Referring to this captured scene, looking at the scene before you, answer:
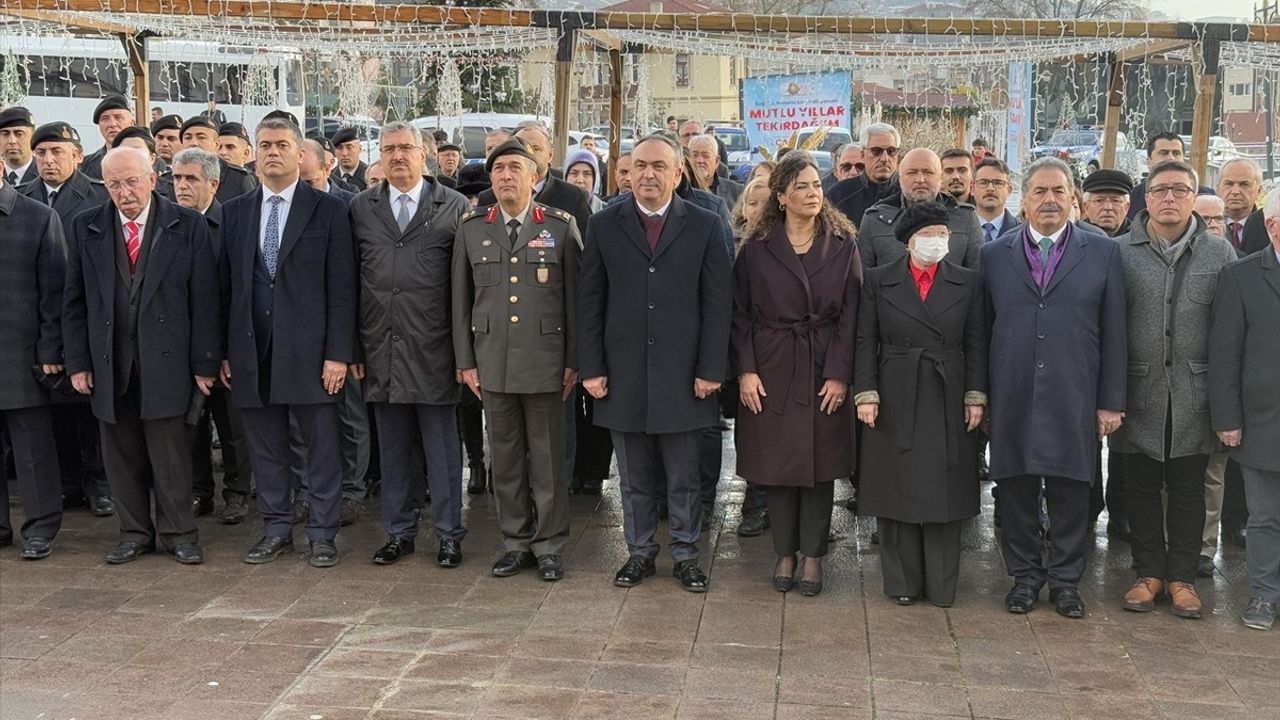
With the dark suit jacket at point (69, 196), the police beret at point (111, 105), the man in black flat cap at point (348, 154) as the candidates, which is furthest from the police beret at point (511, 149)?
the man in black flat cap at point (348, 154)

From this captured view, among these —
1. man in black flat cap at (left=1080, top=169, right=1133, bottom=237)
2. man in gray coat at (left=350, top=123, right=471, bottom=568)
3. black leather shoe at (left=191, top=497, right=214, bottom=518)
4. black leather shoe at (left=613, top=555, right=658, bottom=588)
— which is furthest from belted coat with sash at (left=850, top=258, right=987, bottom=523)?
black leather shoe at (left=191, top=497, right=214, bottom=518)

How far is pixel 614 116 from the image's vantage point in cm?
1037

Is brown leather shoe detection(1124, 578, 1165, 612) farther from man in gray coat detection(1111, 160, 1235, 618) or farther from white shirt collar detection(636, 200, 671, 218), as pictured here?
white shirt collar detection(636, 200, 671, 218)

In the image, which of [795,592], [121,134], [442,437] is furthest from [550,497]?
[121,134]

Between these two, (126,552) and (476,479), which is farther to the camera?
(476,479)

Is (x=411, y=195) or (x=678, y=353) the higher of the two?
(x=411, y=195)

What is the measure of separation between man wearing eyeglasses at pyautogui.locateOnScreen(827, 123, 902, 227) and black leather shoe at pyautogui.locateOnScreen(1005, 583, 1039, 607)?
2557mm

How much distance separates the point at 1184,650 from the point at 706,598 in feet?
6.42

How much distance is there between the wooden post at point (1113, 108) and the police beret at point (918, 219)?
5349mm

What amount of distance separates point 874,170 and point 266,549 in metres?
3.93

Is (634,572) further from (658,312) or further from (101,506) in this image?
(101,506)

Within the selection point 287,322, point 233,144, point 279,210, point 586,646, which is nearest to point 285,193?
point 279,210

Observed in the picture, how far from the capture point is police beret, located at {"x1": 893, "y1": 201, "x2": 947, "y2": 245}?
566 cm

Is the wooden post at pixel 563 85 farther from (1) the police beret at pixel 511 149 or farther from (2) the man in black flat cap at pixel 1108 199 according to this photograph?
(2) the man in black flat cap at pixel 1108 199
